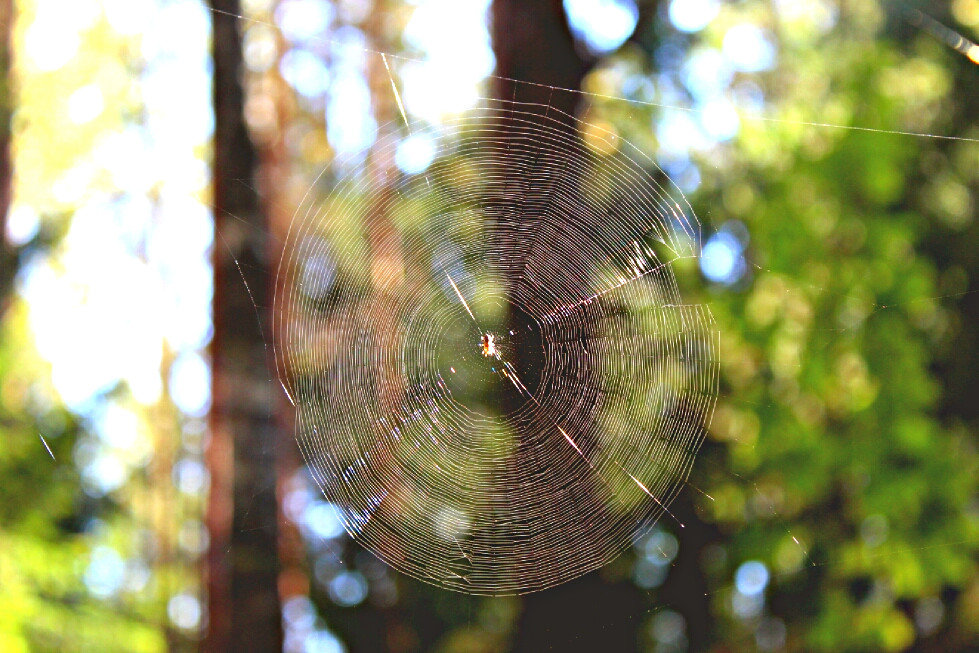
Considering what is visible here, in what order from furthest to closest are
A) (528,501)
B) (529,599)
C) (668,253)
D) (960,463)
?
(529,599), (960,463), (668,253), (528,501)

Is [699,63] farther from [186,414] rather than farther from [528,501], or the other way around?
[186,414]

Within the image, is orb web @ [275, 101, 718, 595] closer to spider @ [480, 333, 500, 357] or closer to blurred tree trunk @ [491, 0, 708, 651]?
spider @ [480, 333, 500, 357]

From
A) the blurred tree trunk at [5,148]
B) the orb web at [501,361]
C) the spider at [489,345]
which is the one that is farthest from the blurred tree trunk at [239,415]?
the blurred tree trunk at [5,148]

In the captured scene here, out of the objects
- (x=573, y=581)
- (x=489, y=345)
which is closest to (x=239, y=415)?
(x=489, y=345)

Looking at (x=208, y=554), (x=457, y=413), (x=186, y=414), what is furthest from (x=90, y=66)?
(x=457, y=413)

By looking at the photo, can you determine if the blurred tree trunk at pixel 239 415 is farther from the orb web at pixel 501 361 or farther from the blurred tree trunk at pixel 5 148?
the blurred tree trunk at pixel 5 148

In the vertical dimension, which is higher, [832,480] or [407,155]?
[407,155]

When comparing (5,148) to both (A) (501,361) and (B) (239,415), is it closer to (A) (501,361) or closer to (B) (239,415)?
(B) (239,415)
